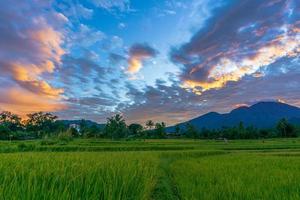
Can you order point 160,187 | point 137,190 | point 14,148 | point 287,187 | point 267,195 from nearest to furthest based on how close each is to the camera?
point 137,190, point 267,195, point 287,187, point 160,187, point 14,148

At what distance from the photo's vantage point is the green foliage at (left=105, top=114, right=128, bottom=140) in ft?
256

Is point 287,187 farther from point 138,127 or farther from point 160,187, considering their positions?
point 138,127

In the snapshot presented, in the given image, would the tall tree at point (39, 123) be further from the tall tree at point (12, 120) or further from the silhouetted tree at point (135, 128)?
the silhouetted tree at point (135, 128)

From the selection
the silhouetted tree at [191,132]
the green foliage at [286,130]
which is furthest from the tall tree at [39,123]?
the green foliage at [286,130]

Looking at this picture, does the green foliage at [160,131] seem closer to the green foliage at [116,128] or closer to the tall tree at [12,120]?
the green foliage at [116,128]

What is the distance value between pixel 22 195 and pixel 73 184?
57cm

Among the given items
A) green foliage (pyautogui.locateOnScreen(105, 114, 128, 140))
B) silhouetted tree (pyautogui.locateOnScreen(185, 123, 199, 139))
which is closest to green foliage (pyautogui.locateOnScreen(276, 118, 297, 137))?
silhouetted tree (pyautogui.locateOnScreen(185, 123, 199, 139))

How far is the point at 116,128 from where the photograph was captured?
8088cm

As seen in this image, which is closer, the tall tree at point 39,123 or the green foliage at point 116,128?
the green foliage at point 116,128

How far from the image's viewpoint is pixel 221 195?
4953 millimetres

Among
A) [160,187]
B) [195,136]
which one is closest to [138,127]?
[195,136]

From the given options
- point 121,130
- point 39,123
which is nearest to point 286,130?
point 121,130

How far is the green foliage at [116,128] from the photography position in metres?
78.1

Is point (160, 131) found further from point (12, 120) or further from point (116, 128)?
point (12, 120)
